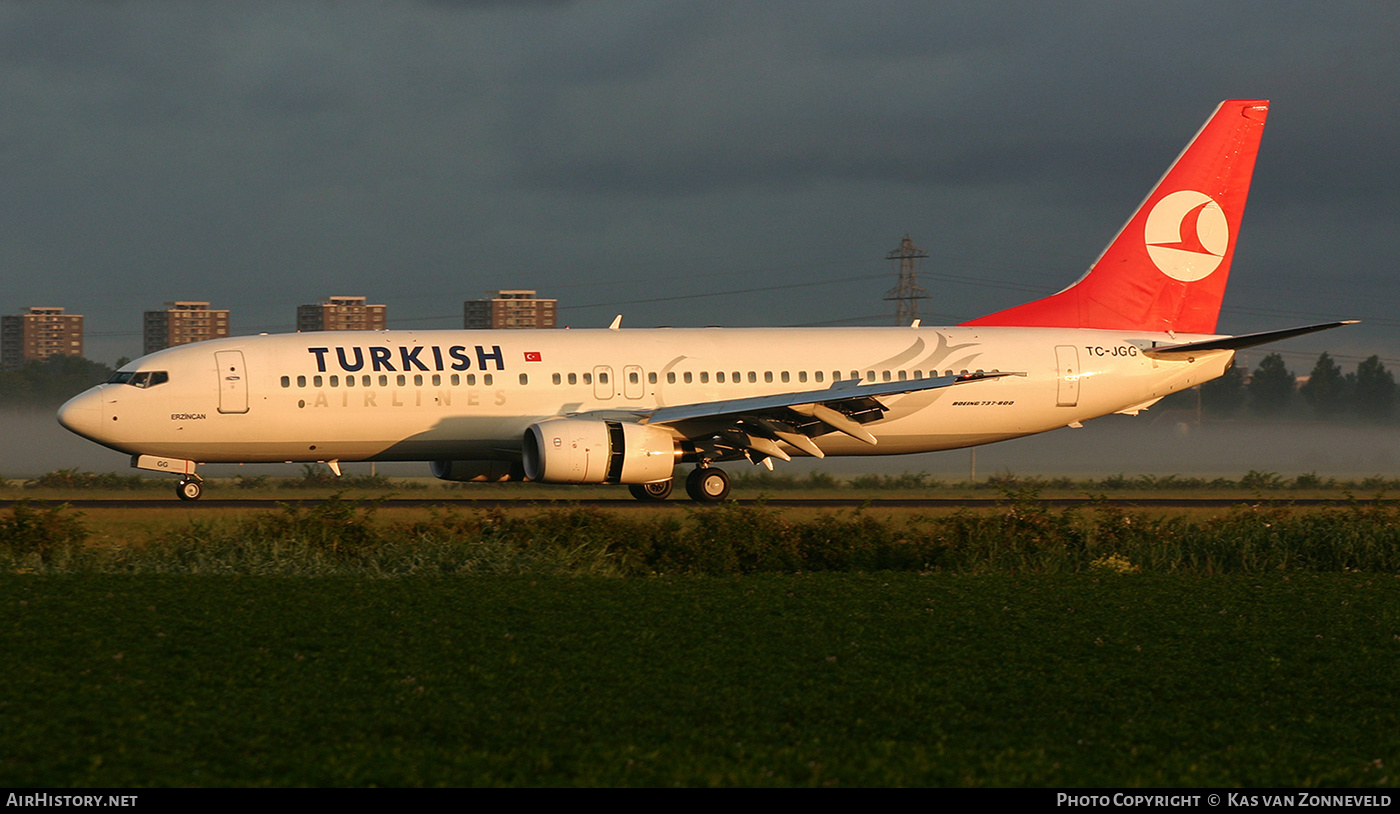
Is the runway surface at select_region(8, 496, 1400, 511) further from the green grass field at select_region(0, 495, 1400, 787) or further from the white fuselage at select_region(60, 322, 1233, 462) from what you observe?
the green grass field at select_region(0, 495, 1400, 787)

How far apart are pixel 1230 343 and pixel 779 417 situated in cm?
939

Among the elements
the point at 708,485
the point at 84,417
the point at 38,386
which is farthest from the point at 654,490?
the point at 38,386

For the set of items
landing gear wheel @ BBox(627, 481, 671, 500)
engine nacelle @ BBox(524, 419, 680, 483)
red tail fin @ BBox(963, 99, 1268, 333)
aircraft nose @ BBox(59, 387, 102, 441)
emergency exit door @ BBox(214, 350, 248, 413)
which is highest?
red tail fin @ BBox(963, 99, 1268, 333)

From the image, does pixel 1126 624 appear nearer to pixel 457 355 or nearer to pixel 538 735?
pixel 538 735

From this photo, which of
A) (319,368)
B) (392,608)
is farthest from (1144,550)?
(319,368)

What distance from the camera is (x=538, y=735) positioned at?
22.2 feet

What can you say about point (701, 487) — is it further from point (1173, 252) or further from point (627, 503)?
point (1173, 252)

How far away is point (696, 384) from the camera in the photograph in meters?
25.0

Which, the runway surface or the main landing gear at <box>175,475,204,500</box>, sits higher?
the main landing gear at <box>175,475,204,500</box>

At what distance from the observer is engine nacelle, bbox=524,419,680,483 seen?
22.0 metres

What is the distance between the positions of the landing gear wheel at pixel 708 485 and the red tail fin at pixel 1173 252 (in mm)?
7773

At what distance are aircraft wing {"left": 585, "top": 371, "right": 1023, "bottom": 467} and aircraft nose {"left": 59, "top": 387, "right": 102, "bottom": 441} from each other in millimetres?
9602

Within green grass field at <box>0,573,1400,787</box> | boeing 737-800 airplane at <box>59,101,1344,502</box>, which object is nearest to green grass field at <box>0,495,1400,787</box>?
green grass field at <box>0,573,1400,787</box>

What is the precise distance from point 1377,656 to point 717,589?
5.16 metres
